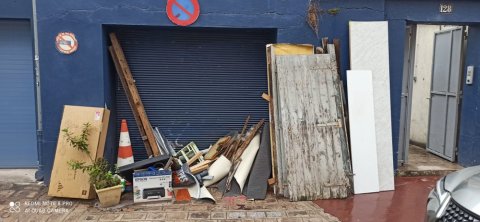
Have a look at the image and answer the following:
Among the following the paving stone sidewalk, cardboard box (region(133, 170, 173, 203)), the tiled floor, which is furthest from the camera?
the tiled floor

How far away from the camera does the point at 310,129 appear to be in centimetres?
530

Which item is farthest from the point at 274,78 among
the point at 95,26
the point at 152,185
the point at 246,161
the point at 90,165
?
the point at 90,165

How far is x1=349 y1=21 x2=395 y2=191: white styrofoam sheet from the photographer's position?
5.65m

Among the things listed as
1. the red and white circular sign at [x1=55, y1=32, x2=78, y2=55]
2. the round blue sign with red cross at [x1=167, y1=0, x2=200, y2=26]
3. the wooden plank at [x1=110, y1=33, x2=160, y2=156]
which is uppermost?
the round blue sign with red cross at [x1=167, y1=0, x2=200, y2=26]

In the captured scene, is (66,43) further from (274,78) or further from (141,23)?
(274,78)

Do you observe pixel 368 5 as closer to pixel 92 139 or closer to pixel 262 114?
pixel 262 114

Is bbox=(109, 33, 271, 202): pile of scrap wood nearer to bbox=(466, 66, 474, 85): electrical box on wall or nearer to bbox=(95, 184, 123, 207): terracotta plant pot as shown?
bbox=(95, 184, 123, 207): terracotta plant pot

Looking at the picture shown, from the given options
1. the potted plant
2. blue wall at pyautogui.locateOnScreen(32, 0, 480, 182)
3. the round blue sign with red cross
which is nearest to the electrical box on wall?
blue wall at pyautogui.locateOnScreen(32, 0, 480, 182)

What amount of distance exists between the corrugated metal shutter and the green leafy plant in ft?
3.21

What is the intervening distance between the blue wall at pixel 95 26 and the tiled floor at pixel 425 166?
9.64ft

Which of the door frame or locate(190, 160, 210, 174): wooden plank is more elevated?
the door frame

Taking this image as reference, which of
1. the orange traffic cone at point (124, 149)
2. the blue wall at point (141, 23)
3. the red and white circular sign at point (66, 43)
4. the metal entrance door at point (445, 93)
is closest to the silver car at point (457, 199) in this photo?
the blue wall at point (141, 23)

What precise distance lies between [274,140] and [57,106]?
10.5ft

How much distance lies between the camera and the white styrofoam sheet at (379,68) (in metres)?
5.65
